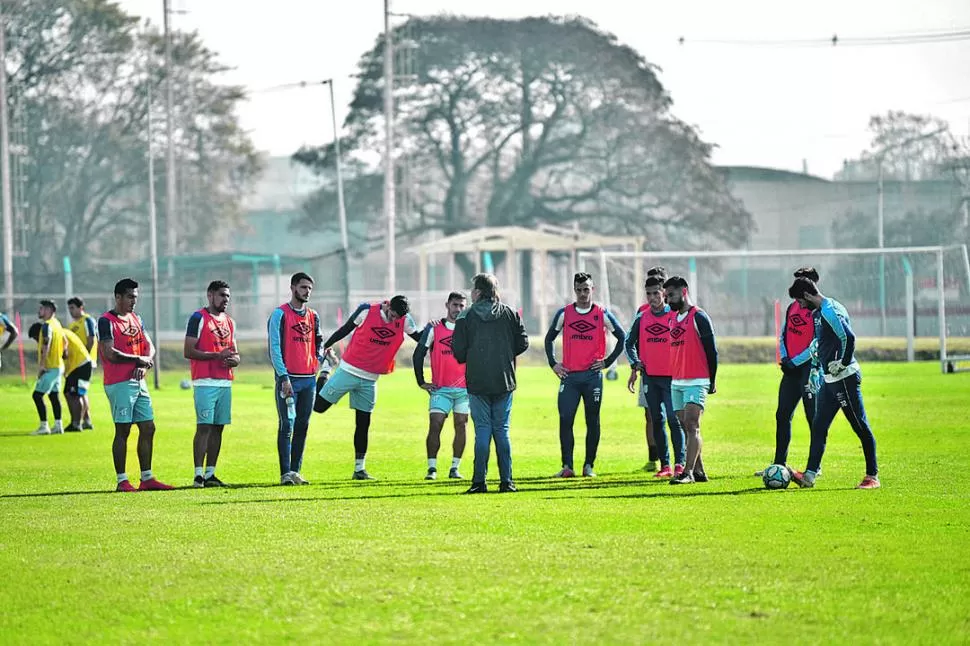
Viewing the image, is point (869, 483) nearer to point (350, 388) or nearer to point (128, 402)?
point (350, 388)

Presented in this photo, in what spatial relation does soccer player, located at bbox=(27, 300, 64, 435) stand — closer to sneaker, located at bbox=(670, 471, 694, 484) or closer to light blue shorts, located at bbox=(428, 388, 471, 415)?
light blue shorts, located at bbox=(428, 388, 471, 415)

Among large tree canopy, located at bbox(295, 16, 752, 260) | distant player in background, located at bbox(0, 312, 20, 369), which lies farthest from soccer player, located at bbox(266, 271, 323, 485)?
large tree canopy, located at bbox(295, 16, 752, 260)

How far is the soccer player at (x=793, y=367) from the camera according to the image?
48.3 feet

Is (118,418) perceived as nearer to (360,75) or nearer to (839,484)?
(839,484)

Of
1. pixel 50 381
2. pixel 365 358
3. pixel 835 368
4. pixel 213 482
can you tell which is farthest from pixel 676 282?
pixel 50 381

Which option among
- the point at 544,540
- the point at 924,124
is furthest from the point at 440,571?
the point at 924,124

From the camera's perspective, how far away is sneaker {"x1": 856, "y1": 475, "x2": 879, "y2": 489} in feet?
45.4

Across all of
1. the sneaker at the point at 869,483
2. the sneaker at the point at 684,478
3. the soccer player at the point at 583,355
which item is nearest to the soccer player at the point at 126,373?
the soccer player at the point at 583,355

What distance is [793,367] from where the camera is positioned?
14875mm

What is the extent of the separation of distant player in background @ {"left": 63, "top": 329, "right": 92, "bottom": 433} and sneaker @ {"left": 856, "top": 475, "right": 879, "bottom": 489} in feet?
44.2

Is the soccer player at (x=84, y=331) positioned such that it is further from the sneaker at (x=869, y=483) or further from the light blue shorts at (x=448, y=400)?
the sneaker at (x=869, y=483)

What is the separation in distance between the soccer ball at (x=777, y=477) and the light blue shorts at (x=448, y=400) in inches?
144

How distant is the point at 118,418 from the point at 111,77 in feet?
188

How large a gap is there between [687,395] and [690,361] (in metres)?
0.33
